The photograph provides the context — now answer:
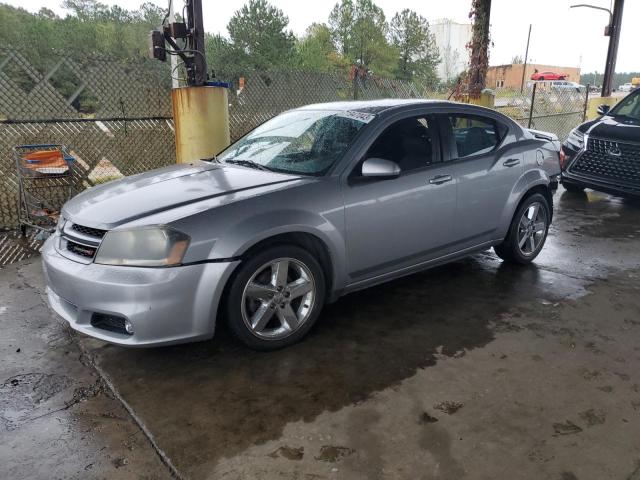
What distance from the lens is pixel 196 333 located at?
9.48ft

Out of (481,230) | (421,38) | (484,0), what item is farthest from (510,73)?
(481,230)

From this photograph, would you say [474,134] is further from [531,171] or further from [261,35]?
[261,35]

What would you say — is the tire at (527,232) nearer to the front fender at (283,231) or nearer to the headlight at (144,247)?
the front fender at (283,231)

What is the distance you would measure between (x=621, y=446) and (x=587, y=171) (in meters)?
6.36

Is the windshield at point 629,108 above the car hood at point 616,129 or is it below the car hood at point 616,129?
above

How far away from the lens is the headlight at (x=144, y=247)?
109 inches

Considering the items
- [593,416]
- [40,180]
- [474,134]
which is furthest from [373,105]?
[40,180]

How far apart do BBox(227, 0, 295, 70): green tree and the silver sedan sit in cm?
5838

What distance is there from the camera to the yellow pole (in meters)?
6.18

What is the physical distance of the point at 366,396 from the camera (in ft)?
9.11

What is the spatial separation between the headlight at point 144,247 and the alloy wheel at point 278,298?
1.57ft

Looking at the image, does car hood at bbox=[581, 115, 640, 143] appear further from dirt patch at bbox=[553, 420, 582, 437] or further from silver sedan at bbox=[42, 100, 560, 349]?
dirt patch at bbox=[553, 420, 582, 437]

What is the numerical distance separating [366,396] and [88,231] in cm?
188

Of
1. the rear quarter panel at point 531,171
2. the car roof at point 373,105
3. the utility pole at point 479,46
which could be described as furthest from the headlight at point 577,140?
the car roof at point 373,105
